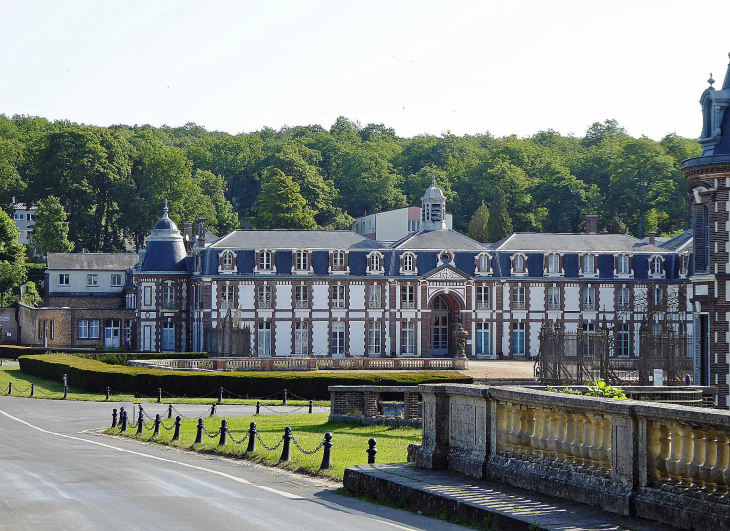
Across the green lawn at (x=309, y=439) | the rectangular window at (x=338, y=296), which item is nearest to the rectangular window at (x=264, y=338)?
the rectangular window at (x=338, y=296)

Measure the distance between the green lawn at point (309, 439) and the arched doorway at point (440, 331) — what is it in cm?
4063

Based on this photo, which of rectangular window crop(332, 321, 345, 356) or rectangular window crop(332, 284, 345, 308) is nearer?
rectangular window crop(332, 321, 345, 356)

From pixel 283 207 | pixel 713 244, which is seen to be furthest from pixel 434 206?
pixel 713 244

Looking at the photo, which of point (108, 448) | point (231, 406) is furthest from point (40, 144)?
point (108, 448)

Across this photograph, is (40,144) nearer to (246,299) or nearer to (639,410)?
(246,299)

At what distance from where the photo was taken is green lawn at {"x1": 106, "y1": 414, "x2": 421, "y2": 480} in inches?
836

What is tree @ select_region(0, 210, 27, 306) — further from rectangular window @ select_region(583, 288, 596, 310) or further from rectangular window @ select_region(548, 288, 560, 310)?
rectangular window @ select_region(583, 288, 596, 310)

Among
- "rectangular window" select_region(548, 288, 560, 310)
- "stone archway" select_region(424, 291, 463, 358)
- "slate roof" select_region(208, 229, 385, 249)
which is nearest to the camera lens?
"slate roof" select_region(208, 229, 385, 249)

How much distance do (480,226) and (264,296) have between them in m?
37.9

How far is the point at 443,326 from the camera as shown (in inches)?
3034

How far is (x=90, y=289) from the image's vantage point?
3477 inches

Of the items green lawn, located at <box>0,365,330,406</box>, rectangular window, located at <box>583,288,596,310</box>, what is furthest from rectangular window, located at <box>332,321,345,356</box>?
green lawn, located at <box>0,365,330,406</box>

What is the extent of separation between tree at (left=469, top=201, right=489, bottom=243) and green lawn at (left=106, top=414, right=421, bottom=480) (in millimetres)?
70609

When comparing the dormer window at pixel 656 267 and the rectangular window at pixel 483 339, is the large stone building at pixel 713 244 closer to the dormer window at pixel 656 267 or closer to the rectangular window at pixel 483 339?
the rectangular window at pixel 483 339
